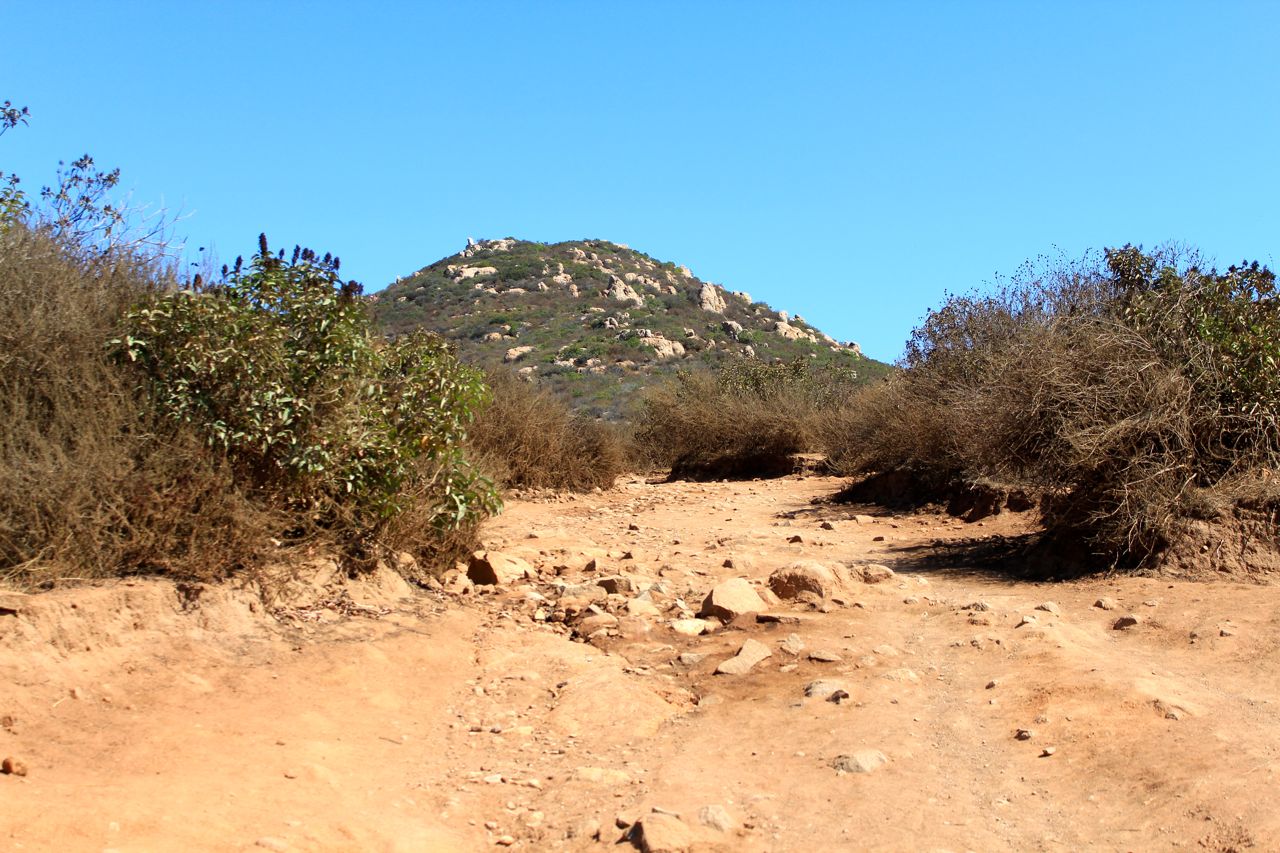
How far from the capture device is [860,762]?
4758 mm

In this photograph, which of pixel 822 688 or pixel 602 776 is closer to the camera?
pixel 602 776

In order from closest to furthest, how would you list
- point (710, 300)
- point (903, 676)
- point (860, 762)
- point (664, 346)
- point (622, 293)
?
point (860, 762)
point (903, 676)
point (664, 346)
point (622, 293)
point (710, 300)

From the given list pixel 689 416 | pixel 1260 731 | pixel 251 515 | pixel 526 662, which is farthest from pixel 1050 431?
pixel 689 416

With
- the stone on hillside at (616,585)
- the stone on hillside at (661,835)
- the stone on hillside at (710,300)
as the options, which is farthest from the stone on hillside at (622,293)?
the stone on hillside at (661,835)

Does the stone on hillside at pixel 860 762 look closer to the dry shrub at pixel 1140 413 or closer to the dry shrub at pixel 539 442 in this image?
the dry shrub at pixel 1140 413

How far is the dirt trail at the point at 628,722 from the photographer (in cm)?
401

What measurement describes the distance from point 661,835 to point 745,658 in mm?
2605

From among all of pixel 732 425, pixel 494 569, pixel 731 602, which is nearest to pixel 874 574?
pixel 731 602

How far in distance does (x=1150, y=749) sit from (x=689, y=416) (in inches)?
696

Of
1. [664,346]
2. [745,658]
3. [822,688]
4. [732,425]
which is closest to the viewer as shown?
[822,688]

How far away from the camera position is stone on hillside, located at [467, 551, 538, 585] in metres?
8.13

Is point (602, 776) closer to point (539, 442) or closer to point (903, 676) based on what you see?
point (903, 676)

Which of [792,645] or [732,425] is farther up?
[732,425]

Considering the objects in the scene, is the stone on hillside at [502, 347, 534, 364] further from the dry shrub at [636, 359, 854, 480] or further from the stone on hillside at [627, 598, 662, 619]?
the stone on hillside at [627, 598, 662, 619]
